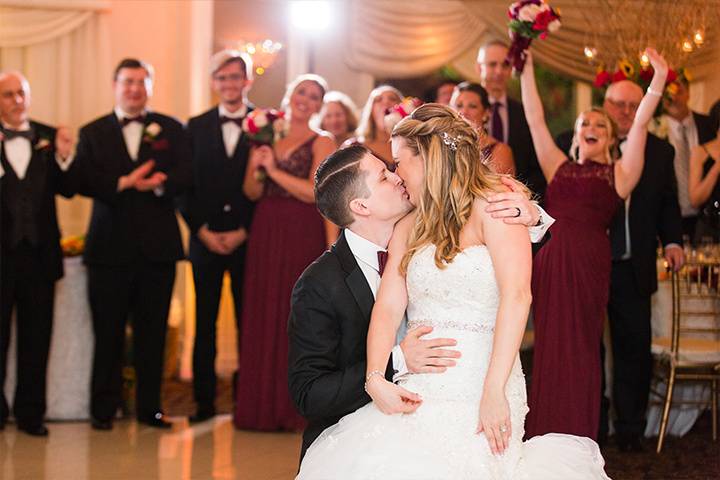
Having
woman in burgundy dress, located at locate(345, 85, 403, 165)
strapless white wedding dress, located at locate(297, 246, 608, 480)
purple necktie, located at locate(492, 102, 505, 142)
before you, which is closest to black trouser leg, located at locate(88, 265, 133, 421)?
woman in burgundy dress, located at locate(345, 85, 403, 165)

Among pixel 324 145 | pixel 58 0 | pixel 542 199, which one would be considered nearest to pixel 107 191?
pixel 324 145

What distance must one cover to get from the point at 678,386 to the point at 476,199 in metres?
3.32

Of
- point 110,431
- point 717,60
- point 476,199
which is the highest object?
point 717,60

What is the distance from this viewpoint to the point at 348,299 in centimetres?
295

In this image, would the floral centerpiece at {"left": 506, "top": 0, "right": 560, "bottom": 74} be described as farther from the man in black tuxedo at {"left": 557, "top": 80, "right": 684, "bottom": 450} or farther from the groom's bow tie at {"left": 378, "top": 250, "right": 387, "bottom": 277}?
the groom's bow tie at {"left": 378, "top": 250, "right": 387, "bottom": 277}

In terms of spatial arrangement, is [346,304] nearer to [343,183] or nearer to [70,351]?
[343,183]

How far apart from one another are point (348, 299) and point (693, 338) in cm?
315

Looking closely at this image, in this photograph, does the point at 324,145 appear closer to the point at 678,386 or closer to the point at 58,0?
the point at 678,386

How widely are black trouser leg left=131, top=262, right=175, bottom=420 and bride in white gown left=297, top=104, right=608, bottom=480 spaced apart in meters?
3.02

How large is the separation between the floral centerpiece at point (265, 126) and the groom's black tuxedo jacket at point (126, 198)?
420 mm

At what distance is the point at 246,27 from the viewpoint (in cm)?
852

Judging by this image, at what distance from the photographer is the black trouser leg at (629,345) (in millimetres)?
5266

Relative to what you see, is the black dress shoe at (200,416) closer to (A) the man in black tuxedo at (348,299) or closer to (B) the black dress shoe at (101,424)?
(B) the black dress shoe at (101,424)

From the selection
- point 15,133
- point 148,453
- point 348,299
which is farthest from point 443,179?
point 15,133
